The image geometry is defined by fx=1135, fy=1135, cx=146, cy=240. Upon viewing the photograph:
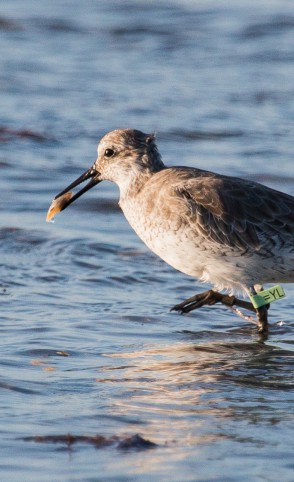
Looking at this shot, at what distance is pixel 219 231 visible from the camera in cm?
806

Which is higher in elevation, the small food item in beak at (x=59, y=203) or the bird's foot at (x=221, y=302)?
the small food item in beak at (x=59, y=203)

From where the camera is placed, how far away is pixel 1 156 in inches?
517

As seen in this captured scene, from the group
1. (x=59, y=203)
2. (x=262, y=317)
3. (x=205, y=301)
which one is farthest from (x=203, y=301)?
(x=59, y=203)

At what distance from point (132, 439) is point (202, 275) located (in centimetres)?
267

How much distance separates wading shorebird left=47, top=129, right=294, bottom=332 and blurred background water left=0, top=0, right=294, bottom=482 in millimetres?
399

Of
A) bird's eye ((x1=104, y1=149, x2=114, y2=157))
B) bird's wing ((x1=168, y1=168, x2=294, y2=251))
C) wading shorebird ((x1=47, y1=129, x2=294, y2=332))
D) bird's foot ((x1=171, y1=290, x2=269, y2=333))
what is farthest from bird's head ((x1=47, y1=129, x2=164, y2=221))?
bird's foot ((x1=171, y1=290, x2=269, y2=333))

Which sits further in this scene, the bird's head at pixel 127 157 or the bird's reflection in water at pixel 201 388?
the bird's head at pixel 127 157

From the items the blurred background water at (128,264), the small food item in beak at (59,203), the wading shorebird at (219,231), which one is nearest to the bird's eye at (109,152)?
the wading shorebird at (219,231)

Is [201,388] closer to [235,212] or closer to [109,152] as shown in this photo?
[235,212]

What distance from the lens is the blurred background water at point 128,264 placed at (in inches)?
224

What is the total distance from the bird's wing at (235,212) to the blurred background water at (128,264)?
0.72 meters

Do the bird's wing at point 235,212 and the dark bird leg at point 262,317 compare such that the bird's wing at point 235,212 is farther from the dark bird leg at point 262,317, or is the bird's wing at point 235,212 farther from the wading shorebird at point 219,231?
the dark bird leg at point 262,317

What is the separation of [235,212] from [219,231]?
0.75 feet

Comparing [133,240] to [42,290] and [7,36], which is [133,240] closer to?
[42,290]
